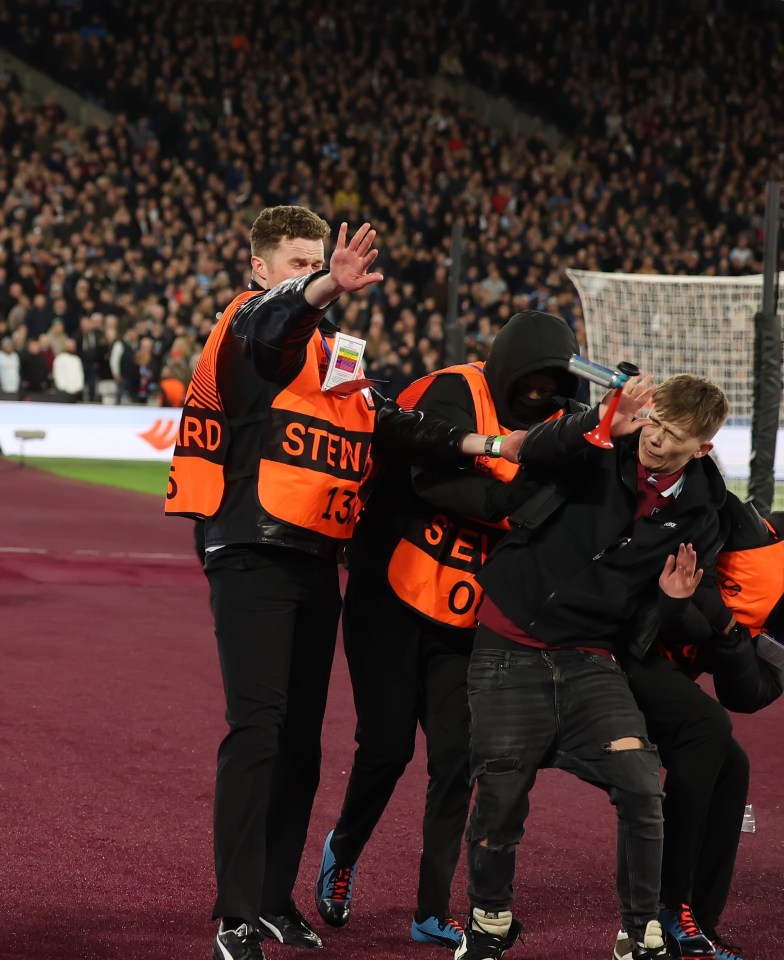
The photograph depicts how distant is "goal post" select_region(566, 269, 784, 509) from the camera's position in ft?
48.8

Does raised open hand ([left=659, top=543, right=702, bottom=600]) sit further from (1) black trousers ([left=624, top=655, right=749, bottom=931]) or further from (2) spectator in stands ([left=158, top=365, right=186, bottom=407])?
(2) spectator in stands ([left=158, top=365, right=186, bottom=407])

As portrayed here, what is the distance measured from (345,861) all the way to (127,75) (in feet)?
80.7

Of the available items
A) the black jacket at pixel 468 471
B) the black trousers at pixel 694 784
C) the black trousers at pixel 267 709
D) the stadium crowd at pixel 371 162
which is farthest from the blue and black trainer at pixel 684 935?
the stadium crowd at pixel 371 162

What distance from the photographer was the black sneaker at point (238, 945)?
3.50 metres

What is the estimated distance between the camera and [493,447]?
3717 millimetres

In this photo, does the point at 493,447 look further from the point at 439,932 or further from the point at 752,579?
the point at 439,932

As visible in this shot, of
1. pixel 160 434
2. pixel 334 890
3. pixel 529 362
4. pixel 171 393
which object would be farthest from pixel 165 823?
Result: pixel 171 393

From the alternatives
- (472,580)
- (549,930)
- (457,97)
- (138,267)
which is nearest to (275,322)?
(472,580)

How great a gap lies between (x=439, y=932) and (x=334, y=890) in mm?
374

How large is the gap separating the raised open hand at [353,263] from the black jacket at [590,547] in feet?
1.97

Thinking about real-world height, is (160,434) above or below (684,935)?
below

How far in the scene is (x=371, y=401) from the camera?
12.8ft

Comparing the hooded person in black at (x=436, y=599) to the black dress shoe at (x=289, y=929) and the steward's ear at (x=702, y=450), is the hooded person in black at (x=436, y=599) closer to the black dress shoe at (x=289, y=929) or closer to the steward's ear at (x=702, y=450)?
the black dress shoe at (x=289, y=929)

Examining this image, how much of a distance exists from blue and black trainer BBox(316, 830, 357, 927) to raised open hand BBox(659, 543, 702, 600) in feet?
4.31
